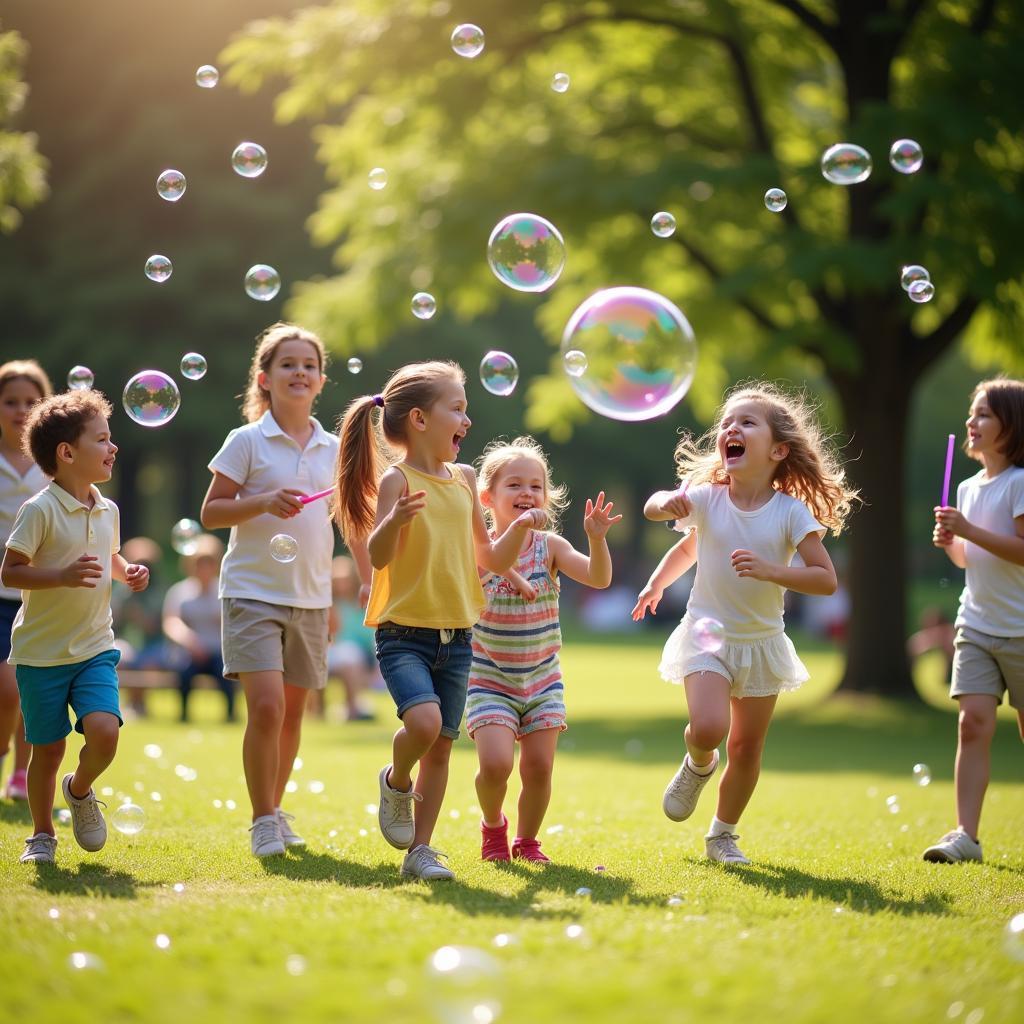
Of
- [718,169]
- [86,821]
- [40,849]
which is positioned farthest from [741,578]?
[718,169]

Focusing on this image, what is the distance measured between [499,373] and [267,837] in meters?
2.51

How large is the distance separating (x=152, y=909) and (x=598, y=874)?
71.0 inches

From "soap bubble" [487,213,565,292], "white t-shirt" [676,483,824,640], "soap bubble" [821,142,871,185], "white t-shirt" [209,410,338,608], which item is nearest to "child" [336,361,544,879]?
"white t-shirt" [209,410,338,608]

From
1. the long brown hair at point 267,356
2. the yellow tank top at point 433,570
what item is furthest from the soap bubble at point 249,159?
the yellow tank top at point 433,570

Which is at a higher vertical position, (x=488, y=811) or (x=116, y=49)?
(x=116, y=49)

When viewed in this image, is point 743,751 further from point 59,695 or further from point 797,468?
point 59,695

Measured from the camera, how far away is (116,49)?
3412 cm

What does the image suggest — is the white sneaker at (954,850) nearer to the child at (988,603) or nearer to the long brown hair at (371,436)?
the child at (988,603)

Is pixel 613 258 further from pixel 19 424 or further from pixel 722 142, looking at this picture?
pixel 19 424

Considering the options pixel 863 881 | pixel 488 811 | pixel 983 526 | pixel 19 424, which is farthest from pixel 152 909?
pixel 983 526

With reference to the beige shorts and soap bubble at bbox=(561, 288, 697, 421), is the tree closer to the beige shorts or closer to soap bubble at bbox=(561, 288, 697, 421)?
soap bubble at bbox=(561, 288, 697, 421)

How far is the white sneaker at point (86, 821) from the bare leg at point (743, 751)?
2.62 meters

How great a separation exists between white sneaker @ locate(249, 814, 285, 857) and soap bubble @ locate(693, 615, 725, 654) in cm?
196

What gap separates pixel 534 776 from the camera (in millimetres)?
6000
